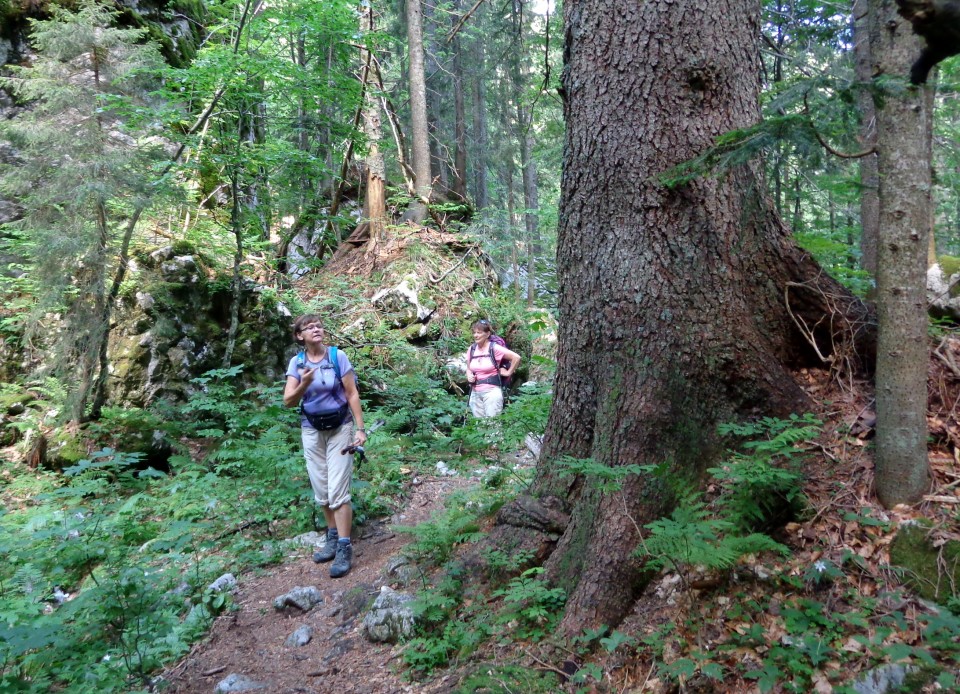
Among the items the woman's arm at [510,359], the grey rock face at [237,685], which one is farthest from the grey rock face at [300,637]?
the woman's arm at [510,359]

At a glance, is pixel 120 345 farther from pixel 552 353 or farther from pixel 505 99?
pixel 505 99

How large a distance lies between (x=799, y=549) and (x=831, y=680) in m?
0.72

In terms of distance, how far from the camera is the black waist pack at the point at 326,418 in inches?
197

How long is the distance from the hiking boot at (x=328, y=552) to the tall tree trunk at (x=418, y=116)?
9.01 m

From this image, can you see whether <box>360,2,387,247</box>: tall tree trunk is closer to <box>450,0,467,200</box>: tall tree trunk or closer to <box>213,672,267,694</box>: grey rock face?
<box>450,0,467,200</box>: tall tree trunk

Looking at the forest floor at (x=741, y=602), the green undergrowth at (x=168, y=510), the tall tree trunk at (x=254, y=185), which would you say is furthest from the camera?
the tall tree trunk at (x=254, y=185)

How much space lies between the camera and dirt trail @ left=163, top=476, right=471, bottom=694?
349 centimetres

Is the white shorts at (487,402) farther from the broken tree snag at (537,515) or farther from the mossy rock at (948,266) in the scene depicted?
the mossy rock at (948,266)

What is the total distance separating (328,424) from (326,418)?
0.22ft

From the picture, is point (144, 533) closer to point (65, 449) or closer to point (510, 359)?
point (65, 449)

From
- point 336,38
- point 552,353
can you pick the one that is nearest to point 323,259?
point 336,38

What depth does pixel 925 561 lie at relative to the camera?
8.24 ft

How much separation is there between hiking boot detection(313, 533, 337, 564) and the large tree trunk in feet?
8.68

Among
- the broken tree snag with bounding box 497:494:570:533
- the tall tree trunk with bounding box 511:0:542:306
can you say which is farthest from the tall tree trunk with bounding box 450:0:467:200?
the broken tree snag with bounding box 497:494:570:533
